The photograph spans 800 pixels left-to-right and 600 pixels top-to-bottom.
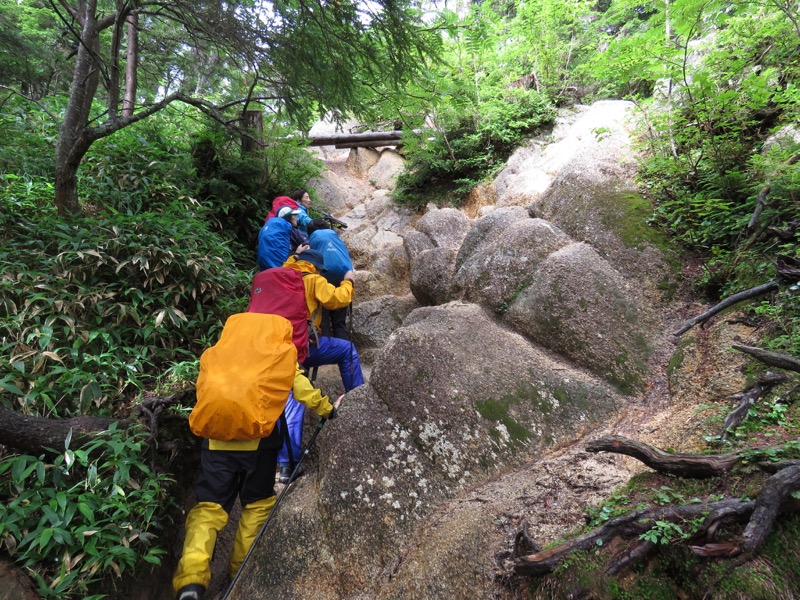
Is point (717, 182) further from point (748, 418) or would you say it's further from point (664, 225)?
point (748, 418)

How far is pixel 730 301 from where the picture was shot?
3.61 metres

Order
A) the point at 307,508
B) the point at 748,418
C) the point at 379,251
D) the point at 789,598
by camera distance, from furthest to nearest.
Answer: the point at 379,251 < the point at 307,508 < the point at 748,418 < the point at 789,598

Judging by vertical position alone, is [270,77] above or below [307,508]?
above

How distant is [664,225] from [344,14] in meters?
5.05

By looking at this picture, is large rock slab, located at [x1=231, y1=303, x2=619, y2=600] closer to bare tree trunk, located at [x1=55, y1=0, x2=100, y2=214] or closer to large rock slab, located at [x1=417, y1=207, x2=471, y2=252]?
large rock slab, located at [x1=417, y1=207, x2=471, y2=252]

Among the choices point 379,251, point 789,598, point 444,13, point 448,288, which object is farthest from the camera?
point 379,251

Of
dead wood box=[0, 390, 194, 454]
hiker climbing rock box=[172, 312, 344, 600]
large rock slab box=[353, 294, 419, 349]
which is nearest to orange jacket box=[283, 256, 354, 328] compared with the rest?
hiker climbing rock box=[172, 312, 344, 600]

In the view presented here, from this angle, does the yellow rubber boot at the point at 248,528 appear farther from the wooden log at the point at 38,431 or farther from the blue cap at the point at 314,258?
the blue cap at the point at 314,258

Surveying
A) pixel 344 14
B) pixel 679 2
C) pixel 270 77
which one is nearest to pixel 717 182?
pixel 679 2

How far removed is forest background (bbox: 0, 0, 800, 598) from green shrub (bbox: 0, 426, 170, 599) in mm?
13

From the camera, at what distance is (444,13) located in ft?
14.2

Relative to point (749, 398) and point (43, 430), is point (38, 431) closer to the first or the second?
point (43, 430)

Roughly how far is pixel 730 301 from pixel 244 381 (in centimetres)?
482

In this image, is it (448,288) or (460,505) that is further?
(448,288)
